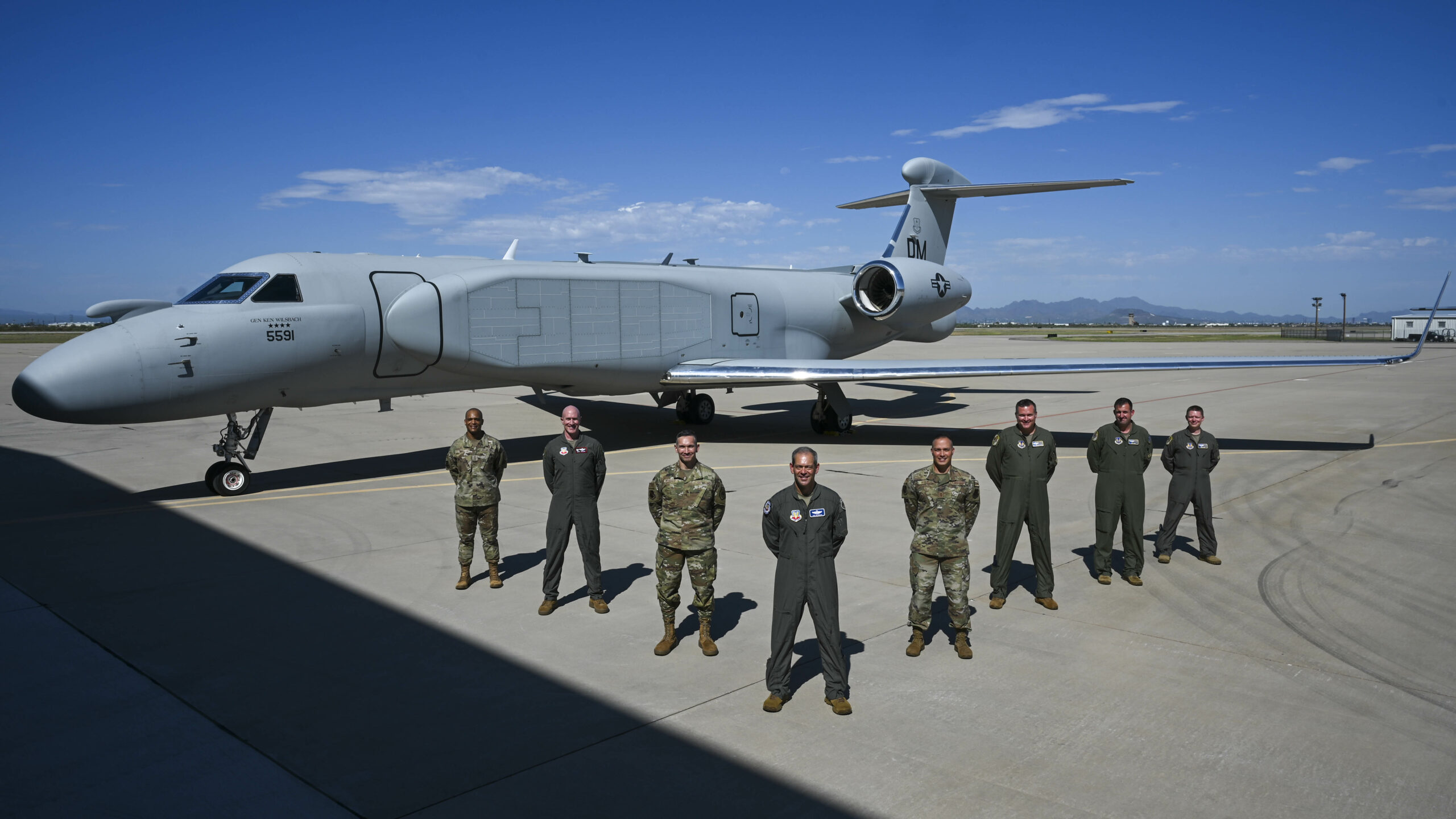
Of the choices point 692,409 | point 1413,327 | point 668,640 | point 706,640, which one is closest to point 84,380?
point 668,640

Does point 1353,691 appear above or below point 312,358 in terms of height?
below

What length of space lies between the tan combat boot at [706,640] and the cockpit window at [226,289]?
8813mm

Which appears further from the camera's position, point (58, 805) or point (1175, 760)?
point (1175, 760)

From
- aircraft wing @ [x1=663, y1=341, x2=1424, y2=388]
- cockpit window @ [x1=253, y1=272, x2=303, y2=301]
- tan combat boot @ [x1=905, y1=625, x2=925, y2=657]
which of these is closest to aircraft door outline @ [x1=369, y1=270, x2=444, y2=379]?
cockpit window @ [x1=253, y1=272, x2=303, y2=301]

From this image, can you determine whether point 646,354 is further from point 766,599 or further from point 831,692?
point 831,692

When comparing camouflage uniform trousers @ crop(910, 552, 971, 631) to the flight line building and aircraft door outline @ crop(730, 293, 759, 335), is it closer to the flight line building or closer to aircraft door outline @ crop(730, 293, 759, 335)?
aircraft door outline @ crop(730, 293, 759, 335)

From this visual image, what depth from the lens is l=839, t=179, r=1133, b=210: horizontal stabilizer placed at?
1856 centimetres

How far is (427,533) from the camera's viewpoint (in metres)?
10.0

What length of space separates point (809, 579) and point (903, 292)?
15349 millimetres

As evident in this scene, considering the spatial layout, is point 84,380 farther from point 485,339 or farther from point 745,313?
point 745,313

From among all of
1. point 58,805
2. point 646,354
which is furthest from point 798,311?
point 58,805

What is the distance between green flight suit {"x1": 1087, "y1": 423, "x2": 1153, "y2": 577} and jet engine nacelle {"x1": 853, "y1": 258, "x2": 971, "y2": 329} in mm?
12082

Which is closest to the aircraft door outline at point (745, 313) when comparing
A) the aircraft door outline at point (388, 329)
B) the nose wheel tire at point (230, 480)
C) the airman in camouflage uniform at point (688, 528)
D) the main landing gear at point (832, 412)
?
the main landing gear at point (832, 412)

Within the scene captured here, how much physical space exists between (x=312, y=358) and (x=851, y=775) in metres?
10.3
